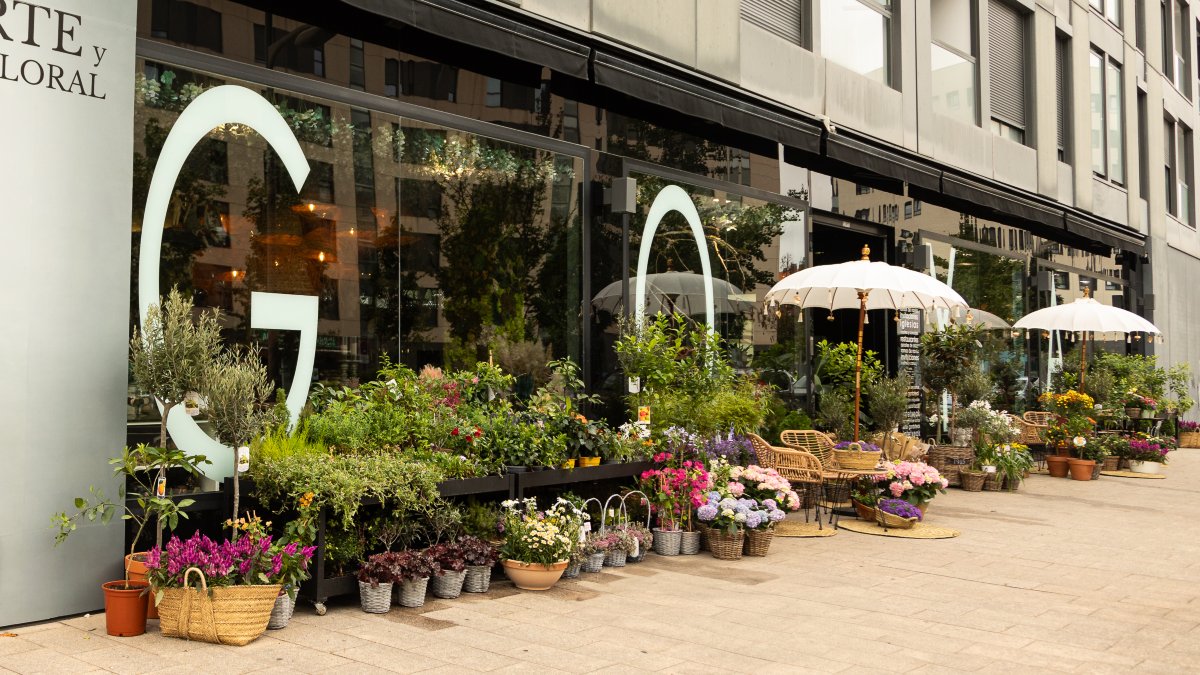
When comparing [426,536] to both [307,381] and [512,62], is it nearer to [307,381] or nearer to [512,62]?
[307,381]

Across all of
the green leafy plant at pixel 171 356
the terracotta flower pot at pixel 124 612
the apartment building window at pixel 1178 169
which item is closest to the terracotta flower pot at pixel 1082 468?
the green leafy plant at pixel 171 356

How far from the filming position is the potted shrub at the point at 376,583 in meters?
6.62

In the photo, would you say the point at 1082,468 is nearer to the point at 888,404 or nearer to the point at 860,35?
the point at 888,404

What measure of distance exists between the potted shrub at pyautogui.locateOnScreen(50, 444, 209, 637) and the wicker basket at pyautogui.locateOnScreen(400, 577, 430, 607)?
1485 millimetres

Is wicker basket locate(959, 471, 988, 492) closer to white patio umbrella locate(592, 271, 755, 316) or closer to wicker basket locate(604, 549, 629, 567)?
white patio umbrella locate(592, 271, 755, 316)

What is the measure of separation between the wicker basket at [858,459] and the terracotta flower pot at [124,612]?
7064mm


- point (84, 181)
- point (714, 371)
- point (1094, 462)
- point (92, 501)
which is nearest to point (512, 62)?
point (714, 371)

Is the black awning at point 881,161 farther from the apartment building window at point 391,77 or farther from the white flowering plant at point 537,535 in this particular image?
the white flowering plant at point 537,535

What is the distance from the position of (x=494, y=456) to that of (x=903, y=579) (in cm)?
336

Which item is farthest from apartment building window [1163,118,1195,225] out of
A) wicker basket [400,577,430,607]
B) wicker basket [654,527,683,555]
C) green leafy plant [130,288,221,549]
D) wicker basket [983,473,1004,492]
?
green leafy plant [130,288,221,549]

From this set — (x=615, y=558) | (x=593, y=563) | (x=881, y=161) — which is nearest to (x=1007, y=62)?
(x=881, y=161)

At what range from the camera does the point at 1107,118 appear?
23188mm

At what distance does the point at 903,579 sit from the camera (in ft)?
26.4

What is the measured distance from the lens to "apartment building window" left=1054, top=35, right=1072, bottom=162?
21.1 metres
